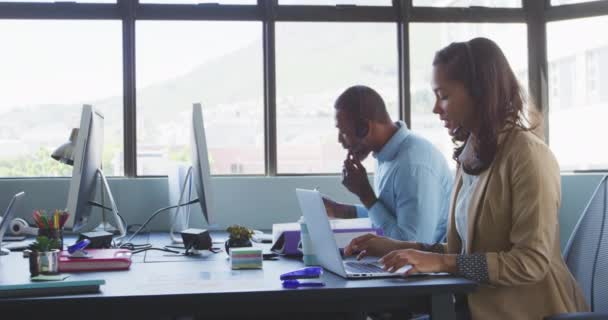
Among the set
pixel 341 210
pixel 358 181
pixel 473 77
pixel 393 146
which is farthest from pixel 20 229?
pixel 473 77

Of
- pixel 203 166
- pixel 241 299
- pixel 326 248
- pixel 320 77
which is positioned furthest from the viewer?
pixel 320 77

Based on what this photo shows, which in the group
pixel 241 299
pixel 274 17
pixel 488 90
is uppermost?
pixel 274 17

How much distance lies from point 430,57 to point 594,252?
112 inches

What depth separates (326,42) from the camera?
4.26 m

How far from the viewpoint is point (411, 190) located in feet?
7.36

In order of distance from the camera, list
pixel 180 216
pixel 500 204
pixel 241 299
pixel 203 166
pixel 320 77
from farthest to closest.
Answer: pixel 320 77 < pixel 180 216 < pixel 203 166 < pixel 500 204 < pixel 241 299

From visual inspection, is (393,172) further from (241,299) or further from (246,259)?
(241,299)

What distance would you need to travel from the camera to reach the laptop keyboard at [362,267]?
163 cm

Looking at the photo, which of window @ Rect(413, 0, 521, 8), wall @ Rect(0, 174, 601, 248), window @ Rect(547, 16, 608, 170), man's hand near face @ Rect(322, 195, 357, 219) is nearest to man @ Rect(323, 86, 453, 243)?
man's hand near face @ Rect(322, 195, 357, 219)

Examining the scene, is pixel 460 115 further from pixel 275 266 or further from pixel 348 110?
pixel 348 110

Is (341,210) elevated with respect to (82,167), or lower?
lower

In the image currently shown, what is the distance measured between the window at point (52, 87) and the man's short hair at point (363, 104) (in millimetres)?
2065

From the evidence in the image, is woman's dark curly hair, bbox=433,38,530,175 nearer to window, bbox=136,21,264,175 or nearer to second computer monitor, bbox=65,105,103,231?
second computer monitor, bbox=65,105,103,231

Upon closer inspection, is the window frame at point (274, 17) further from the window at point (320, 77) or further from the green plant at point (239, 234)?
the green plant at point (239, 234)
